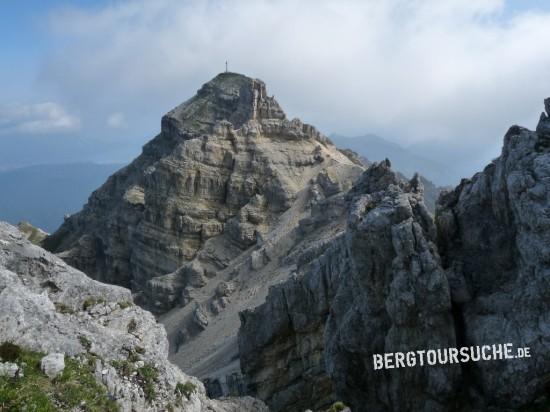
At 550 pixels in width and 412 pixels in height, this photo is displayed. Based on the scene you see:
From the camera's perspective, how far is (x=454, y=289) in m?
26.6

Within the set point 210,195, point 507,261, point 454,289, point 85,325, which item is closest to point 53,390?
point 85,325

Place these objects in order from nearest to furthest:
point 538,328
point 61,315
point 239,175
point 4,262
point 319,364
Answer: point 61,315 → point 4,262 → point 538,328 → point 319,364 → point 239,175

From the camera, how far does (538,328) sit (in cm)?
2327

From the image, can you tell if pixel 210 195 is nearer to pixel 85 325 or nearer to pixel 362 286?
pixel 362 286

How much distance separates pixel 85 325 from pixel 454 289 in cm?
1589

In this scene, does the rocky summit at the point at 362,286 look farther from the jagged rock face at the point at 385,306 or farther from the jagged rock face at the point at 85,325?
the jagged rock face at the point at 85,325

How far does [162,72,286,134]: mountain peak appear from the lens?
9581cm

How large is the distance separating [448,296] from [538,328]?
3.79 metres

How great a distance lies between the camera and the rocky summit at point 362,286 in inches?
969

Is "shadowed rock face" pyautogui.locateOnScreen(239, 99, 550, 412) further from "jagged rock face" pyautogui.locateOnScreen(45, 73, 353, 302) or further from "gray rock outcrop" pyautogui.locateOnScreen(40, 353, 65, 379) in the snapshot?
"jagged rock face" pyautogui.locateOnScreen(45, 73, 353, 302)

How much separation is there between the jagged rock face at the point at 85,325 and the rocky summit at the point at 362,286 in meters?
0.54

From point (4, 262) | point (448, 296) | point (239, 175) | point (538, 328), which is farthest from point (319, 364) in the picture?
point (239, 175)

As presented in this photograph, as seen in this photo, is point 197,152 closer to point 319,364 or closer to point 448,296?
point 319,364
